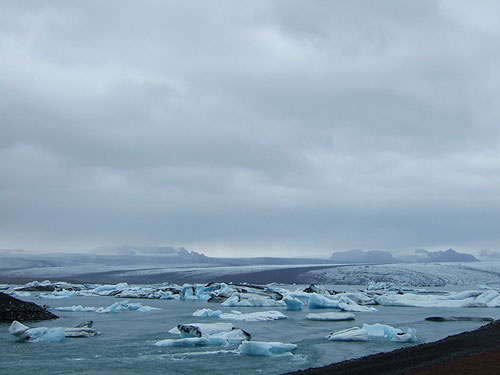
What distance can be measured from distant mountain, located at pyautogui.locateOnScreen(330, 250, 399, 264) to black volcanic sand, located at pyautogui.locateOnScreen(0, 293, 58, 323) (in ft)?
442

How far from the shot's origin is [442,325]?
24.2m

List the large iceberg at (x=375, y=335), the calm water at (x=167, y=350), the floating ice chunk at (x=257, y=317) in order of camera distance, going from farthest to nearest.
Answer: the floating ice chunk at (x=257, y=317) → the large iceberg at (x=375, y=335) → the calm water at (x=167, y=350)

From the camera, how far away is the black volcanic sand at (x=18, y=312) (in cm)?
2550

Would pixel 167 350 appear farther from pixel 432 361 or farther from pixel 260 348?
pixel 432 361

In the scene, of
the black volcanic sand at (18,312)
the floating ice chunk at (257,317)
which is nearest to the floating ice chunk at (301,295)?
the floating ice chunk at (257,317)

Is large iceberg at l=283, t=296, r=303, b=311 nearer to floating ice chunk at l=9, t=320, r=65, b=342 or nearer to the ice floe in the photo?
the ice floe

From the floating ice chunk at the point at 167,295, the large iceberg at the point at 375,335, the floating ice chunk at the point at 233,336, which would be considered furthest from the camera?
the floating ice chunk at the point at 167,295

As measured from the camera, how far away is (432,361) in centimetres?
1354

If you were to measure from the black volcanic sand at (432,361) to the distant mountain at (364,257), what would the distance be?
140 metres

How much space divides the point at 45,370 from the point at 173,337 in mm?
6652

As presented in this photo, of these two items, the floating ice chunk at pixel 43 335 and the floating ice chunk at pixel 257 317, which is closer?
the floating ice chunk at pixel 43 335

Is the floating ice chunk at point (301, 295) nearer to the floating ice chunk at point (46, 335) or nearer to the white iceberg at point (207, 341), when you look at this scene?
the white iceberg at point (207, 341)

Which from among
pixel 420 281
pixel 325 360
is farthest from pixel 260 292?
pixel 420 281

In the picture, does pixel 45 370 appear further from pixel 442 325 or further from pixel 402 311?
pixel 402 311
